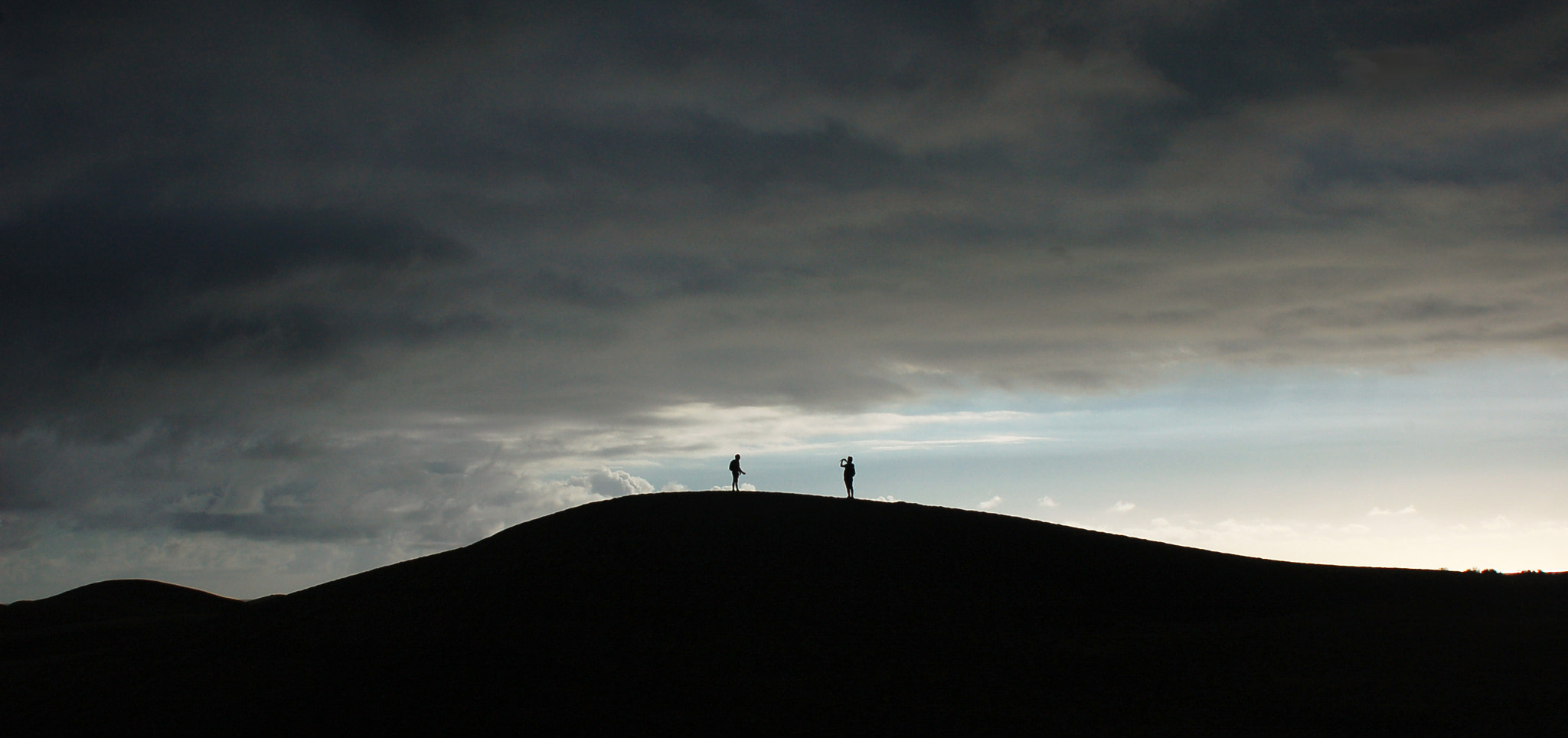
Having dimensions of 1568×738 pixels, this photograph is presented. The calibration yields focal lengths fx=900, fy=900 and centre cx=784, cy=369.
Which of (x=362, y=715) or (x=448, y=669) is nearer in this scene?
(x=362, y=715)

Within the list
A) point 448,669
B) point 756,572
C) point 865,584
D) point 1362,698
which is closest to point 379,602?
point 448,669

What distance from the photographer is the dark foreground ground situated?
20.8 meters

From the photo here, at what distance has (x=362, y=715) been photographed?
2250 cm

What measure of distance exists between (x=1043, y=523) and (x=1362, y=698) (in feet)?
60.9

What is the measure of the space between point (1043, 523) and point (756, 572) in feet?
46.1

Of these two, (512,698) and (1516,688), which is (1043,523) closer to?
(1516,688)

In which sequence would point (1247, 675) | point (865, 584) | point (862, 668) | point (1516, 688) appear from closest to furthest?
point (1516, 688)
point (1247, 675)
point (862, 668)
point (865, 584)

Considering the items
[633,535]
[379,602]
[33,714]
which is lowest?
[33,714]

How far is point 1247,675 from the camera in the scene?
22094 millimetres

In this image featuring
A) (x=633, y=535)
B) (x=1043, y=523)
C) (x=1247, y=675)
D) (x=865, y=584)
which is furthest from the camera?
(x=1043, y=523)

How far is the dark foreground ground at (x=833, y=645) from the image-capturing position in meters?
20.8

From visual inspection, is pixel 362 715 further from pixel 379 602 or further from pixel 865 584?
pixel 865 584

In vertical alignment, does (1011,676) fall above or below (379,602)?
below

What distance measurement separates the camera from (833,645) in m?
25.5
